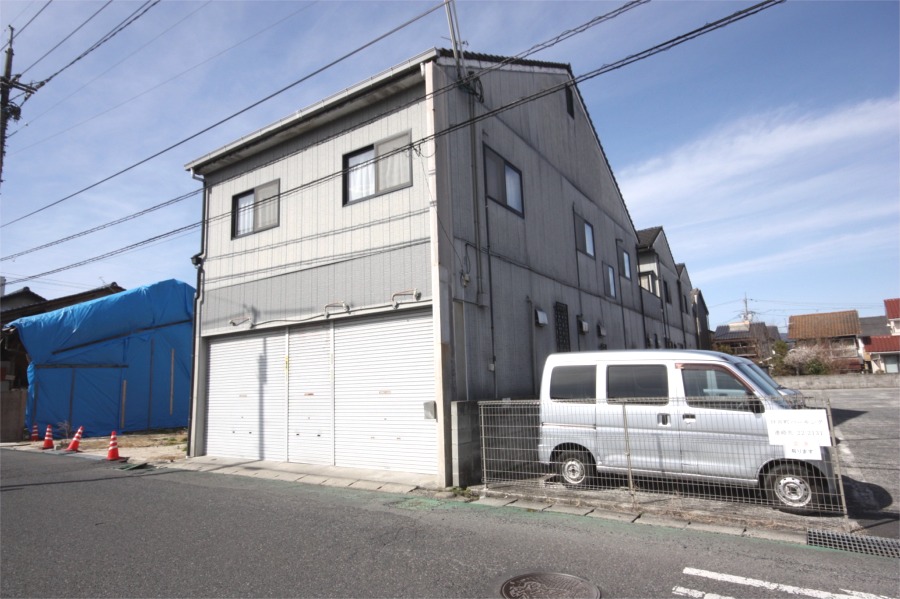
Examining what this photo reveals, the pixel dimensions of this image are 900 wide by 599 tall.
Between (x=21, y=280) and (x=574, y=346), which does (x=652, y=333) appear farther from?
(x=21, y=280)

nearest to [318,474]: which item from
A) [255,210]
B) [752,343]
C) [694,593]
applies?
[255,210]

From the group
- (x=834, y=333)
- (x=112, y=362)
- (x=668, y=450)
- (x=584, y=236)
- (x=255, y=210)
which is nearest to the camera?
(x=668, y=450)

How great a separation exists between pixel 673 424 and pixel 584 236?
31.5 feet

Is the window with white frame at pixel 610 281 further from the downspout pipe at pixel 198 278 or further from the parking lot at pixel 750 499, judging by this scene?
the downspout pipe at pixel 198 278

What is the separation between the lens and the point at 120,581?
14.0 ft

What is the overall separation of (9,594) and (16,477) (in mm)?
7341

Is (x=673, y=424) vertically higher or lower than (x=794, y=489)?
higher

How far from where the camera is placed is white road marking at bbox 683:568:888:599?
3826 millimetres

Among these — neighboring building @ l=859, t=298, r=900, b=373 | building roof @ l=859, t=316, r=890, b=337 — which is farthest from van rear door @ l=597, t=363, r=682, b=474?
building roof @ l=859, t=316, r=890, b=337

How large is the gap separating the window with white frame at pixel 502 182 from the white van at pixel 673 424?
4027mm

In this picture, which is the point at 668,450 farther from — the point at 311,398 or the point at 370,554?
the point at 311,398

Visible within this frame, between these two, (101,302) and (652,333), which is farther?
(652,333)

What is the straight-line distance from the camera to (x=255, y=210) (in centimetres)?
1225

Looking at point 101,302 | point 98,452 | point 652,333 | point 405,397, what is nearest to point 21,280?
point 101,302
